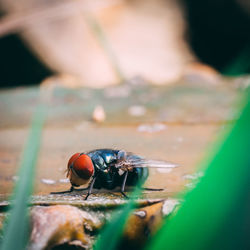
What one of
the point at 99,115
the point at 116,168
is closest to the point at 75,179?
the point at 116,168

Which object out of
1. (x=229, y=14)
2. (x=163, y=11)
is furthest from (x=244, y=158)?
(x=163, y=11)

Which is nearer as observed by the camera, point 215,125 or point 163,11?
point 215,125

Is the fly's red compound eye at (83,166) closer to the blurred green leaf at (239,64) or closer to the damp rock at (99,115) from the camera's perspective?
the damp rock at (99,115)

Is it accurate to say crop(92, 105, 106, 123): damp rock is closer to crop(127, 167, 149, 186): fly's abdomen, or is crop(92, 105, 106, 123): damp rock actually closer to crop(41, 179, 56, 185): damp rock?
crop(41, 179, 56, 185): damp rock

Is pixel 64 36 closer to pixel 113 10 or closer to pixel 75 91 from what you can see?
pixel 113 10

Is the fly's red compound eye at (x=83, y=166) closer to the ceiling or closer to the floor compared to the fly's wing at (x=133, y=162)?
closer to the ceiling

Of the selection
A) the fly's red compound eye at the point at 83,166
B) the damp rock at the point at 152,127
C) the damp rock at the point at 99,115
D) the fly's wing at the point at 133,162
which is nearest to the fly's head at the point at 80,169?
the fly's red compound eye at the point at 83,166

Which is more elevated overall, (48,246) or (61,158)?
(48,246)
